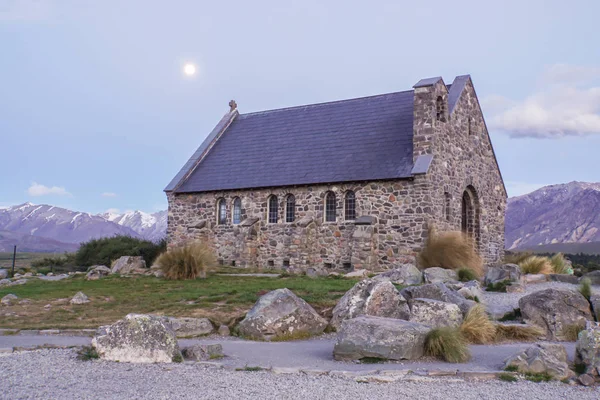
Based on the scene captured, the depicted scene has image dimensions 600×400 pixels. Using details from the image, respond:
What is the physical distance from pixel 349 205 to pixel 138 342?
62.7 feet

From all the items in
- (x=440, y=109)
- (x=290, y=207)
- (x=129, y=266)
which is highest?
(x=440, y=109)

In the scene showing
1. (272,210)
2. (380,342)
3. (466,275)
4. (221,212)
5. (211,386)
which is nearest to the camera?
(211,386)

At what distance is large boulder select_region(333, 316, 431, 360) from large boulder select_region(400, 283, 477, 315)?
11.4ft

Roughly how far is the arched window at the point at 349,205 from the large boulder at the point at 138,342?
61.1 ft

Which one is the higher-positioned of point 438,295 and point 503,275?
point 503,275

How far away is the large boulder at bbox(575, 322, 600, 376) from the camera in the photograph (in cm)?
892

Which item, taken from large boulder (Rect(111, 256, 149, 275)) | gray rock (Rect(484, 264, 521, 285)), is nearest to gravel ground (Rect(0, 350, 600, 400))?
gray rock (Rect(484, 264, 521, 285))

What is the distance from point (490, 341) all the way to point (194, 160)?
997 inches

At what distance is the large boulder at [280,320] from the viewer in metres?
12.9

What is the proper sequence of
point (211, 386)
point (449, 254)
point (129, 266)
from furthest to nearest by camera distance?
point (129, 266), point (449, 254), point (211, 386)

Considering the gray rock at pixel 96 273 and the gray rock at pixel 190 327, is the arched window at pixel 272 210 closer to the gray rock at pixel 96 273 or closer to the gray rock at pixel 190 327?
the gray rock at pixel 96 273

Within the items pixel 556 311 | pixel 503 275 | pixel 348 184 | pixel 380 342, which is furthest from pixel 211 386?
pixel 348 184

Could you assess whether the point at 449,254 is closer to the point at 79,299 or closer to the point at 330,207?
the point at 330,207

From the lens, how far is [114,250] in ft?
109
